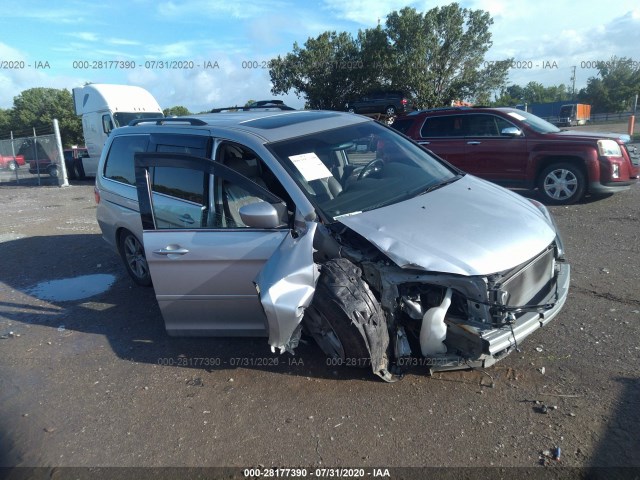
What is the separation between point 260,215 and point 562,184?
7252mm

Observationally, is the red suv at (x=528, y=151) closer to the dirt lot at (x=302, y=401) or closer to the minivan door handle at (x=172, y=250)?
the dirt lot at (x=302, y=401)

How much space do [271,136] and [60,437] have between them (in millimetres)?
2708

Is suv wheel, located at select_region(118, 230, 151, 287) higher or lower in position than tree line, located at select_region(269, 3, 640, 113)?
lower

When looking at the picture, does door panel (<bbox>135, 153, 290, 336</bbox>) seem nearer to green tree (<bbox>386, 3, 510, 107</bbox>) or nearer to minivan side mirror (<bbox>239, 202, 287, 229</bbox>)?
minivan side mirror (<bbox>239, 202, 287, 229</bbox>)

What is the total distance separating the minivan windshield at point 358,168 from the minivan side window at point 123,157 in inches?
87.7

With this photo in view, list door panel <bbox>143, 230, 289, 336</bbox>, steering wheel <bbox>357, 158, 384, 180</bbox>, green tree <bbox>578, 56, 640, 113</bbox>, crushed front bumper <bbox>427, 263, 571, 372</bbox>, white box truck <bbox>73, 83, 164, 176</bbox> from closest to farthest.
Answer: crushed front bumper <bbox>427, 263, 571, 372</bbox>, door panel <bbox>143, 230, 289, 336</bbox>, steering wheel <bbox>357, 158, 384, 180</bbox>, white box truck <bbox>73, 83, 164, 176</bbox>, green tree <bbox>578, 56, 640, 113</bbox>

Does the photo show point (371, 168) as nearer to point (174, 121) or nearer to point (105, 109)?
point (174, 121)

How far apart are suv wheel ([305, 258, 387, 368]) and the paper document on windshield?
2.80 ft

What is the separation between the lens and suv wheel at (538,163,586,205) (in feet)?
28.8

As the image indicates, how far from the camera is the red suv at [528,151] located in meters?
8.57

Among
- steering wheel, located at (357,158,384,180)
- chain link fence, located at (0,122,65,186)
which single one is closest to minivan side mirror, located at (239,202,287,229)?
steering wheel, located at (357,158,384,180)

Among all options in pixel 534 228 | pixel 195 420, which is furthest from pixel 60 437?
pixel 534 228

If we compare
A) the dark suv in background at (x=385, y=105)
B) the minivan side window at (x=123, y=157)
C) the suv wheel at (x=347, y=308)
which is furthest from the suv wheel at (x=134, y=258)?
the dark suv in background at (x=385, y=105)

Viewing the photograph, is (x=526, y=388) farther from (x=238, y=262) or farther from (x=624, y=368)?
(x=238, y=262)
